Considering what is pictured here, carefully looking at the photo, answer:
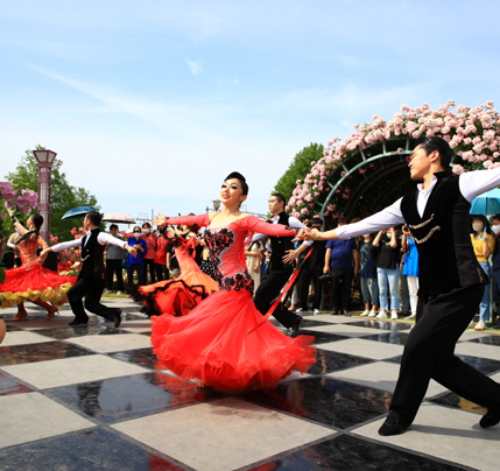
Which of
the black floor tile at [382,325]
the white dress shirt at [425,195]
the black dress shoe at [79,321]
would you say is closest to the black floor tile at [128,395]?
the white dress shirt at [425,195]

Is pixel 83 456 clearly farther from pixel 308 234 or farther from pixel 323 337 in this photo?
pixel 323 337

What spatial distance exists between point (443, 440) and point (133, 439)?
1813 mm

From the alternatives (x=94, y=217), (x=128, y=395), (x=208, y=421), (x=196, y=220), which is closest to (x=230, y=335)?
(x=208, y=421)

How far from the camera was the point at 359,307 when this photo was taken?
10648 mm

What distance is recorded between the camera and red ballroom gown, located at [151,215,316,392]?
3498mm

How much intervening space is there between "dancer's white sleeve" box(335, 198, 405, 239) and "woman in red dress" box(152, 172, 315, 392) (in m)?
0.49

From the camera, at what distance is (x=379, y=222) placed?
3.58 meters

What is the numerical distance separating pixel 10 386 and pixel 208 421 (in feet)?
5.68

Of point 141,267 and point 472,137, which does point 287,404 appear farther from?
point 141,267

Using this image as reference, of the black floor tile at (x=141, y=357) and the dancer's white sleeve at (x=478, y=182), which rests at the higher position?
the dancer's white sleeve at (x=478, y=182)

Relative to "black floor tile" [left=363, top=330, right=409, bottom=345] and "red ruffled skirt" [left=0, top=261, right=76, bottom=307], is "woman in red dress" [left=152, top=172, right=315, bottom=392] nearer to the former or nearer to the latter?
"black floor tile" [left=363, top=330, right=409, bottom=345]

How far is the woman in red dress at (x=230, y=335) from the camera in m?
3.51

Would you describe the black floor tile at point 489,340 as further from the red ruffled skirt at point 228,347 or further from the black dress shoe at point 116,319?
the black dress shoe at point 116,319

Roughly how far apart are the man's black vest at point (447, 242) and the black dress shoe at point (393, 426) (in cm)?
80
